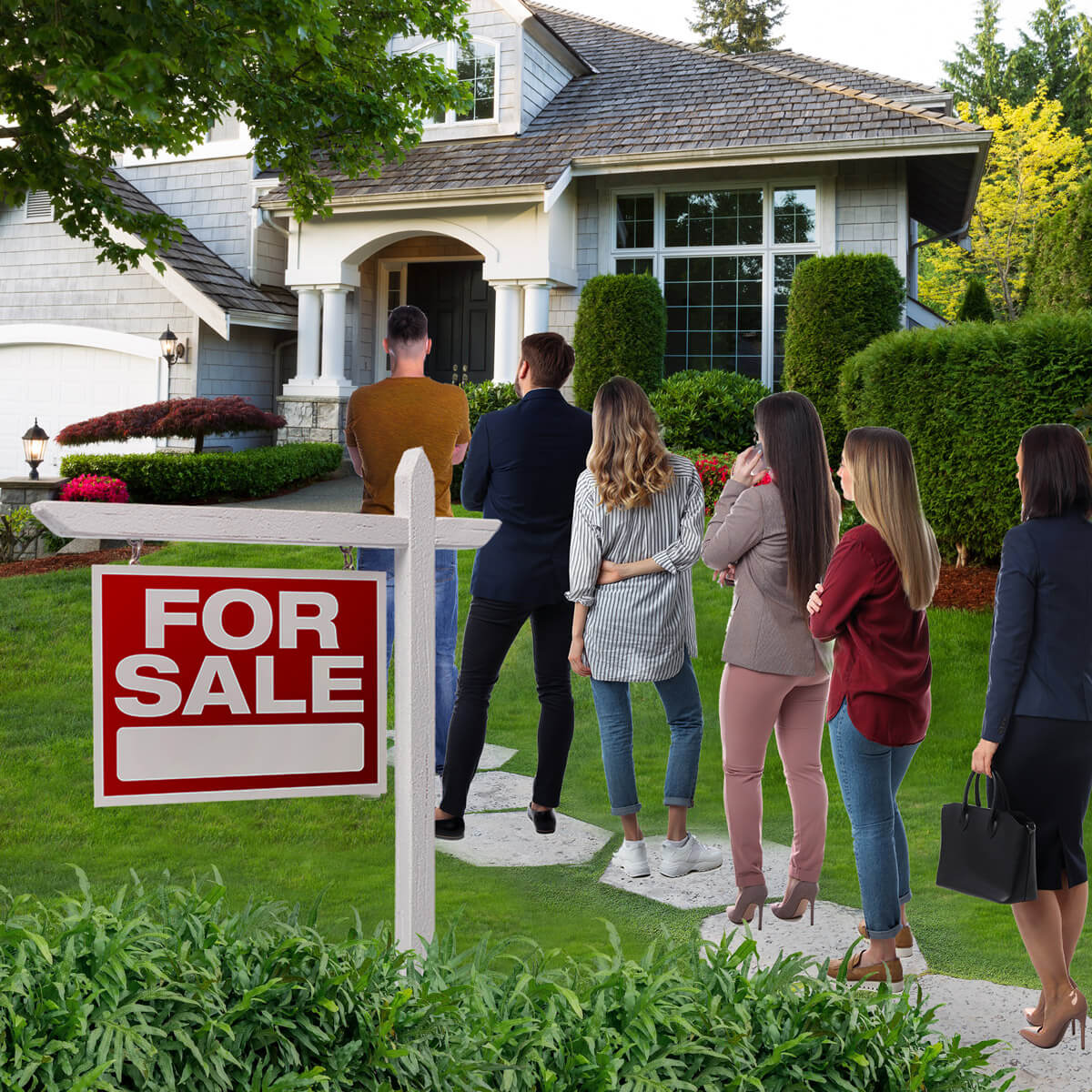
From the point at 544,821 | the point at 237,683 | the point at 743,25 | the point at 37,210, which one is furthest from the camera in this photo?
the point at 743,25

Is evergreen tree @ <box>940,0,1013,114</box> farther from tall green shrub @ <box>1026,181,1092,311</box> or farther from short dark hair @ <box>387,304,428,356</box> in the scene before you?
short dark hair @ <box>387,304,428,356</box>

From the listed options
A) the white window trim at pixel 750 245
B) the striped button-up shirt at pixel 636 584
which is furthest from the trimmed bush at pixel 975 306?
the striped button-up shirt at pixel 636 584

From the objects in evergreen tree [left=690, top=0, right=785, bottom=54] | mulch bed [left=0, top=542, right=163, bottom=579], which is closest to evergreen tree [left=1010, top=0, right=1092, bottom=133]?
evergreen tree [left=690, top=0, right=785, bottom=54]

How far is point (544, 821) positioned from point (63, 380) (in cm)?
1596

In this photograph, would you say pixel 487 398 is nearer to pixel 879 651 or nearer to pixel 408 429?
pixel 408 429

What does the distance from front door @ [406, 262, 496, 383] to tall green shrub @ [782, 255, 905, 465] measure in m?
5.76

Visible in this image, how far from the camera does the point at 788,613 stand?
13.6 feet

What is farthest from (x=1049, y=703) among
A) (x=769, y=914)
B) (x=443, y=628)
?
(x=443, y=628)

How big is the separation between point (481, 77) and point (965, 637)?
465 inches

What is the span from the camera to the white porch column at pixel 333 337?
650 inches

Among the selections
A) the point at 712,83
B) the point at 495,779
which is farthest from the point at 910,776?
the point at 712,83

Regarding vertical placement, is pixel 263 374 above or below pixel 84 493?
above

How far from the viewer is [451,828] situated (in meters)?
4.91

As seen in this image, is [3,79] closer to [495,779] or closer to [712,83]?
[495,779]
